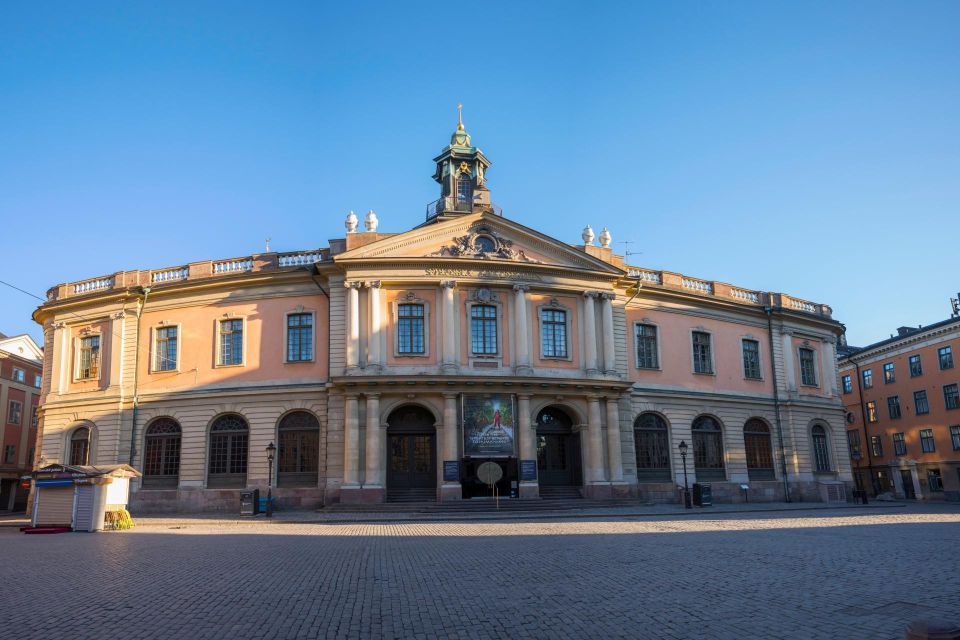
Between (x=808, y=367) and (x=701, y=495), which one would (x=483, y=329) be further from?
(x=808, y=367)

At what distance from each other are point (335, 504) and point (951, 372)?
40082 millimetres

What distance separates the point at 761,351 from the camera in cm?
4006

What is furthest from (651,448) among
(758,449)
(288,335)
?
(288,335)

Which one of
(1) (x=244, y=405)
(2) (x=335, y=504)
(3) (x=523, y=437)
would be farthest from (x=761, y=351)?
(1) (x=244, y=405)

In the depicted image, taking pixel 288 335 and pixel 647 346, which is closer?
pixel 288 335

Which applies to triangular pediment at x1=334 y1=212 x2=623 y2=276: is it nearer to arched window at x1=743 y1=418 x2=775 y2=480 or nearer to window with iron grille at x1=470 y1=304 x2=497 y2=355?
window with iron grille at x1=470 y1=304 x2=497 y2=355

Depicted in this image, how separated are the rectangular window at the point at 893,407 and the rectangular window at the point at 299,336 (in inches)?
1650

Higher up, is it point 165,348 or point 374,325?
point 374,325

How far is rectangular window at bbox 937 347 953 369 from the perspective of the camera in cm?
4819

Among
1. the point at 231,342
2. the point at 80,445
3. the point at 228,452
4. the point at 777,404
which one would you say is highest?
the point at 231,342

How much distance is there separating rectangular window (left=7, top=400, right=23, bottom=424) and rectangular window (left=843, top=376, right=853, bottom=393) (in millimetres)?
60459

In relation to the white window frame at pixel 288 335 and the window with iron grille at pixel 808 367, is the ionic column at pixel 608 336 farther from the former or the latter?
the window with iron grille at pixel 808 367

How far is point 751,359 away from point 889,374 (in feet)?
67.7

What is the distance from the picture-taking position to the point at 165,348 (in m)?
34.4
